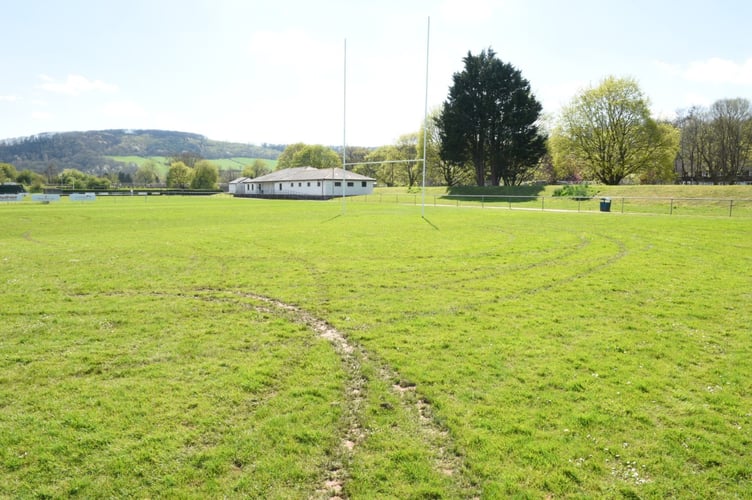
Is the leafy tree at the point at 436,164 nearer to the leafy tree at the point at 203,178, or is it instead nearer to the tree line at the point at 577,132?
the tree line at the point at 577,132

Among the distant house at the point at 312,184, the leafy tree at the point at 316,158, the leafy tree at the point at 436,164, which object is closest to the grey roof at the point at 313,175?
the distant house at the point at 312,184

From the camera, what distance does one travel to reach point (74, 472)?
385 centimetres

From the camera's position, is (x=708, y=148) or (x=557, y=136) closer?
(x=557, y=136)

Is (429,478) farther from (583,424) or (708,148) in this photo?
(708,148)

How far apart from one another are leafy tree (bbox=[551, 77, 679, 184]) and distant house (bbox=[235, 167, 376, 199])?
3056 cm

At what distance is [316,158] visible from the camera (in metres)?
109

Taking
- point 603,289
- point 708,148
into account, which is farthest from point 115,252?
point 708,148

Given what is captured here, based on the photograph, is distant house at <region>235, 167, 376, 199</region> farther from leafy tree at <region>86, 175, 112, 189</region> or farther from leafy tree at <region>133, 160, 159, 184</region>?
leafy tree at <region>133, 160, 159, 184</region>

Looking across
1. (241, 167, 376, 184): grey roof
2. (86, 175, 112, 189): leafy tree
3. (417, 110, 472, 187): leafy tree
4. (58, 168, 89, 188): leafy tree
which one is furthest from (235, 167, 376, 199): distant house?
(58, 168, 89, 188): leafy tree

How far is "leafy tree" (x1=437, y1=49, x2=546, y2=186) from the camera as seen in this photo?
55000 mm

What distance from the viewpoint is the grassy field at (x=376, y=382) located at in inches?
151

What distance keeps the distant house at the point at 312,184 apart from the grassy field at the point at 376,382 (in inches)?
1971

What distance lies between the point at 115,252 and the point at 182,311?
874 centimetres

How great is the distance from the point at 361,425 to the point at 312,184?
6959 centimetres
